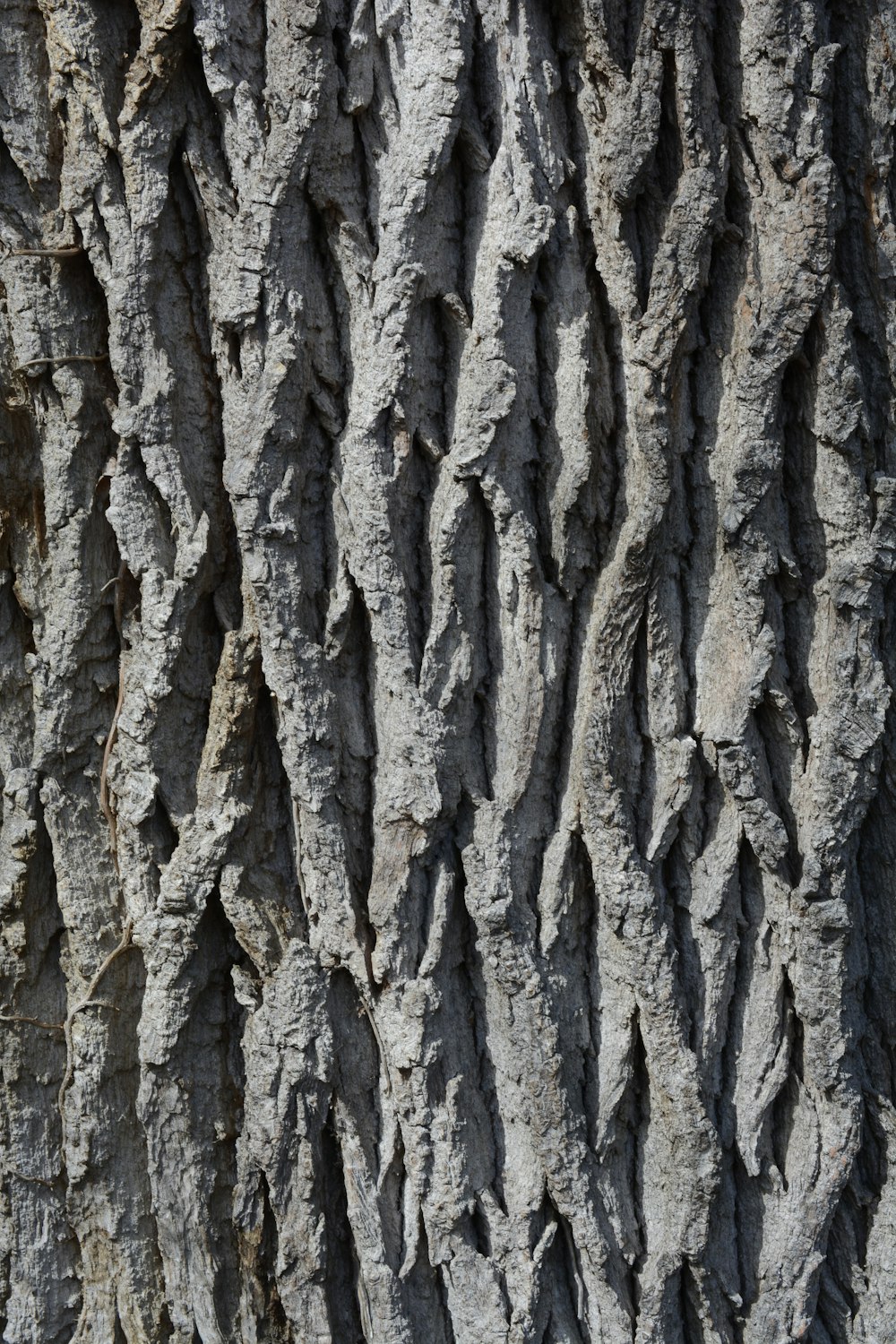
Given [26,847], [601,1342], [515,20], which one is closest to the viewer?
[515,20]

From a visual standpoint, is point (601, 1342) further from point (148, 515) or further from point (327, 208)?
point (327, 208)

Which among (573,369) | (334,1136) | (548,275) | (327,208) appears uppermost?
(327,208)

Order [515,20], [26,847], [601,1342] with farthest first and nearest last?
[26,847] < [601,1342] < [515,20]

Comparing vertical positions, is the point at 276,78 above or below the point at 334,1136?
above

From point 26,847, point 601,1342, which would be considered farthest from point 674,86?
point 601,1342

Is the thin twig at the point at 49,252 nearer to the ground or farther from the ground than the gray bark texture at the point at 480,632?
farther from the ground

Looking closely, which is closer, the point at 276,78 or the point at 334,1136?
the point at 276,78

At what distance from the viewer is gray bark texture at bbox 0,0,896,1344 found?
1443 millimetres

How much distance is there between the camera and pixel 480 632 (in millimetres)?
1502

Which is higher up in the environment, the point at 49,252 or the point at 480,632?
the point at 49,252

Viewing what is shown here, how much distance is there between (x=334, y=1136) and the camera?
1.54 m

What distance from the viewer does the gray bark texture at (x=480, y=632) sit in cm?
144

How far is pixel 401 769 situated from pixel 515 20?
104 centimetres

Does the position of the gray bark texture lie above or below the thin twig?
below
